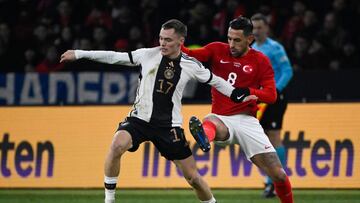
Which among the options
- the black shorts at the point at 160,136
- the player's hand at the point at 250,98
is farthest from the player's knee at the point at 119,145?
the player's hand at the point at 250,98

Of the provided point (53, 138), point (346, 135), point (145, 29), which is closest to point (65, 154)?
point (53, 138)

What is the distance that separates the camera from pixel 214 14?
17250 mm

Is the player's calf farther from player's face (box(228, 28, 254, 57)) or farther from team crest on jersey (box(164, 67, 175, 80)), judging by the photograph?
player's face (box(228, 28, 254, 57))

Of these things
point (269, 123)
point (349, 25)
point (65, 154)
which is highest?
point (349, 25)

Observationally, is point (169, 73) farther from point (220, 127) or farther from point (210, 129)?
point (220, 127)

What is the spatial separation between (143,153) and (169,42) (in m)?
4.19

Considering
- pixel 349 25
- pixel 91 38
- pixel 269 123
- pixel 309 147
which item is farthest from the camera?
pixel 91 38

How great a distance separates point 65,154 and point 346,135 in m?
3.78

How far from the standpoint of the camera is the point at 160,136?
8891 millimetres

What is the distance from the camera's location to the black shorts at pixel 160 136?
8812mm

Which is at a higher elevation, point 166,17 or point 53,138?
point 166,17

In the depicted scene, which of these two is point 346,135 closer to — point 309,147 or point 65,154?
point 309,147

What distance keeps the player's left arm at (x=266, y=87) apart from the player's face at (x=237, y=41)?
247 millimetres

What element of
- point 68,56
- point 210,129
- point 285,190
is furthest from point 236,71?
point 68,56
